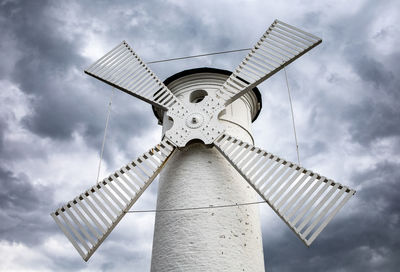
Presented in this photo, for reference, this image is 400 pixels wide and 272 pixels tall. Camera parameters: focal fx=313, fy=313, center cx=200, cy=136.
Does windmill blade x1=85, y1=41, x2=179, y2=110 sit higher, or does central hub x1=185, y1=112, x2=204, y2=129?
windmill blade x1=85, y1=41, x2=179, y2=110

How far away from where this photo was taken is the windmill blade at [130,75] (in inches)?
259

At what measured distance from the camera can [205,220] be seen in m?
5.18

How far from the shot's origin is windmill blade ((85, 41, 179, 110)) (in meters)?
6.57

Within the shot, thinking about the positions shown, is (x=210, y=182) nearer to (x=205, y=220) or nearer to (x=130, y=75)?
(x=205, y=220)

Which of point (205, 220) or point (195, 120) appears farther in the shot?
point (195, 120)

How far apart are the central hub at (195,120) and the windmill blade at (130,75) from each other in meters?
0.63

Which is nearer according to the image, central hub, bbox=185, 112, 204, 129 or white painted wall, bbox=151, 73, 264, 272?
white painted wall, bbox=151, 73, 264, 272

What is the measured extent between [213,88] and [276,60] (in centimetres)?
146

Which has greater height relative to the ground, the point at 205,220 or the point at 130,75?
the point at 130,75

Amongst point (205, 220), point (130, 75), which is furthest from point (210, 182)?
point (130, 75)

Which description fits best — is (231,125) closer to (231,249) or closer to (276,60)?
(276,60)

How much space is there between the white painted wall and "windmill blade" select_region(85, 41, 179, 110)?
1304mm

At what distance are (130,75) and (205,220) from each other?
12.1 feet

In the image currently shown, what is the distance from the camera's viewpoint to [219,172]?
18.7 feet
